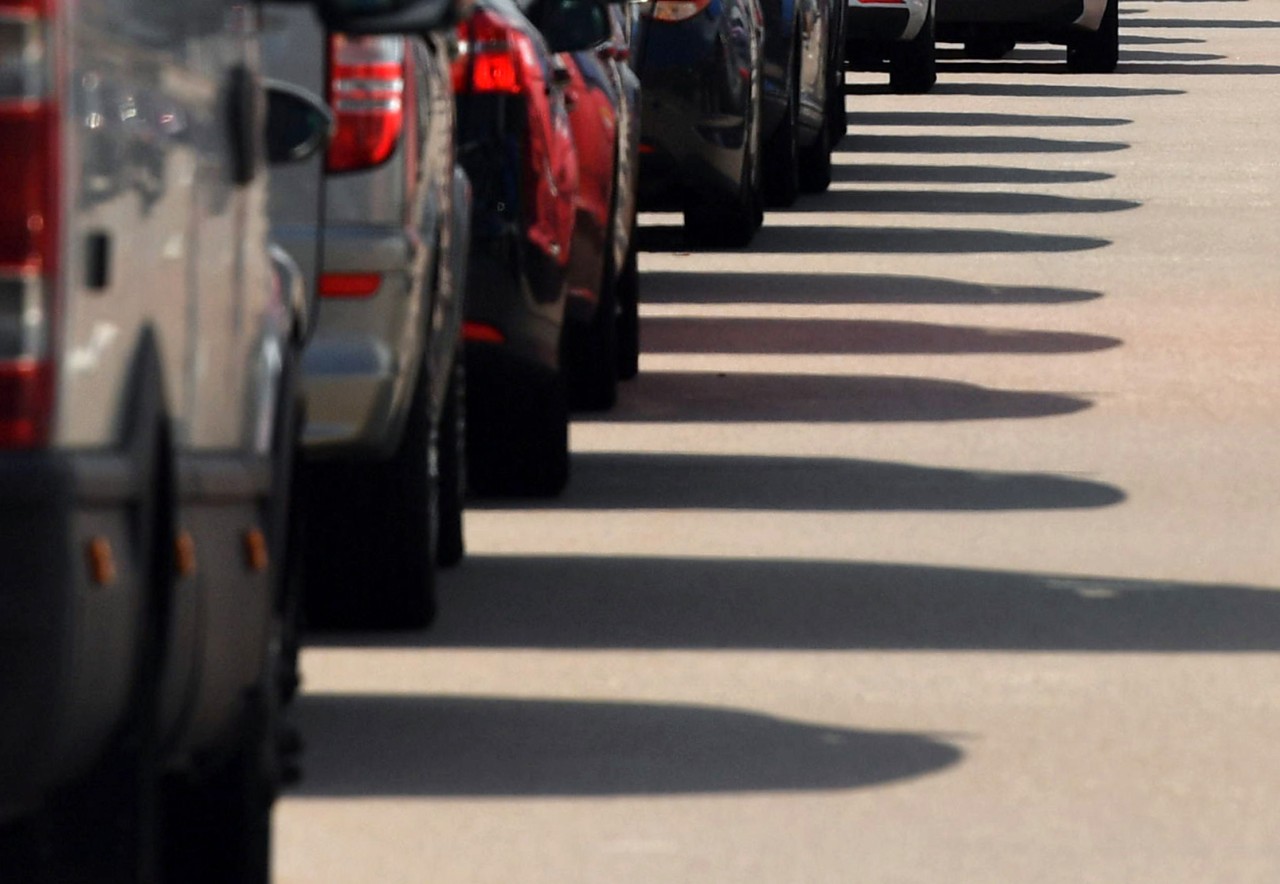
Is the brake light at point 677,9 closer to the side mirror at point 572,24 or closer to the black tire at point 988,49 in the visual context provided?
the side mirror at point 572,24

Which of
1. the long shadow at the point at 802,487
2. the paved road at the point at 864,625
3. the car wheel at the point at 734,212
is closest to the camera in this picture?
the paved road at the point at 864,625

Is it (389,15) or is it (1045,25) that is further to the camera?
(1045,25)

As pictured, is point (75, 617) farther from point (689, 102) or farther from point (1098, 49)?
point (1098, 49)

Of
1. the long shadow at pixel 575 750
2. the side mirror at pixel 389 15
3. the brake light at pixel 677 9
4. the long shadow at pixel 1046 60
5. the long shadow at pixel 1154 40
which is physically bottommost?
the long shadow at pixel 1154 40

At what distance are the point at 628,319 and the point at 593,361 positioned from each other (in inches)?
30.7

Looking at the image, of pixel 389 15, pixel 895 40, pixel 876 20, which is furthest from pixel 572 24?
pixel 895 40

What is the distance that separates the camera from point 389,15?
18.6 feet

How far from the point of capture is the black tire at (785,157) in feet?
64.1

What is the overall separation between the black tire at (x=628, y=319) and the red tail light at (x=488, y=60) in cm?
291

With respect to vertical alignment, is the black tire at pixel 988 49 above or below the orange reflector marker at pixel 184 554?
below

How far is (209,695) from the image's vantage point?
5129 millimetres

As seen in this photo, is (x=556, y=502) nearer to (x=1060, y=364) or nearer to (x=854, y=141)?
(x=1060, y=364)

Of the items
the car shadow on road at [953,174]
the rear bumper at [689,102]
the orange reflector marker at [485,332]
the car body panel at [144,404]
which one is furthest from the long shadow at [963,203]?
the car body panel at [144,404]

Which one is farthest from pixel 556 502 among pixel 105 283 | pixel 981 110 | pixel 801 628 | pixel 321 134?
pixel 981 110
